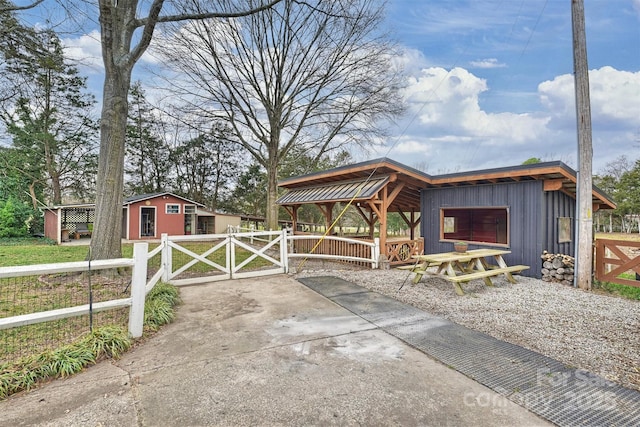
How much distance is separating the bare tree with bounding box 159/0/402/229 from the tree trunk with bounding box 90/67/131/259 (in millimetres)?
7675

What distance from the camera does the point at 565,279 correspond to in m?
6.49

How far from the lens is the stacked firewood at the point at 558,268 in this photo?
21.2 ft

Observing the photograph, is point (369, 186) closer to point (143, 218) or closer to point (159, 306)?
point (159, 306)

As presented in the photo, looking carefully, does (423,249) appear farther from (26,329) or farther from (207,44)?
(207,44)

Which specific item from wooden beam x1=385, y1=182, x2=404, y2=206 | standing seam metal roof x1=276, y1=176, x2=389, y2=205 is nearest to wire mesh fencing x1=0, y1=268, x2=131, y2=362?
standing seam metal roof x1=276, y1=176, x2=389, y2=205

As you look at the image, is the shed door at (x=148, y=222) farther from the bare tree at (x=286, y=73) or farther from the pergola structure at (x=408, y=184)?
the pergola structure at (x=408, y=184)

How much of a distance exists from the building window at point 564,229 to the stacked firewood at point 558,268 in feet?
3.22

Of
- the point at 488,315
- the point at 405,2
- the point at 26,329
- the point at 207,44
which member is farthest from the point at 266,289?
the point at 207,44

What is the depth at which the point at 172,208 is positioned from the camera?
18.4 m

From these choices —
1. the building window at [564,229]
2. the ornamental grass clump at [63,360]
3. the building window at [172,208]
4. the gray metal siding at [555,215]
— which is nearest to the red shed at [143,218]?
the building window at [172,208]

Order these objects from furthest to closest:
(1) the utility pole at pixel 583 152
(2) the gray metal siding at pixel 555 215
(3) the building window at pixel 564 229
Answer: (3) the building window at pixel 564 229 → (2) the gray metal siding at pixel 555 215 → (1) the utility pole at pixel 583 152

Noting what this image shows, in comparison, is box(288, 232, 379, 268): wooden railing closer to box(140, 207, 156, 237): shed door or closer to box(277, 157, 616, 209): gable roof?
box(277, 157, 616, 209): gable roof

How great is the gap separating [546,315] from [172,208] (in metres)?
19.0

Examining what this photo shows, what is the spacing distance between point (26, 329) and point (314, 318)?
3.62 meters
